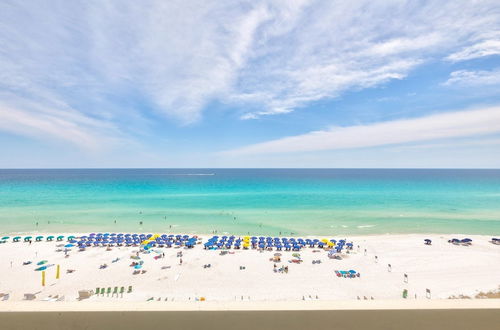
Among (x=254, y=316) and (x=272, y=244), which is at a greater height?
(x=254, y=316)

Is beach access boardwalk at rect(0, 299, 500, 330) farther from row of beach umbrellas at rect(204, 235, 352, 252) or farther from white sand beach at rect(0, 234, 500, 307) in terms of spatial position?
row of beach umbrellas at rect(204, 235, 352, 252)

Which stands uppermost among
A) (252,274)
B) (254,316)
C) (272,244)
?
(254,316)

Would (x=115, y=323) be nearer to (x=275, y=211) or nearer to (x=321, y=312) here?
(x=321, y=312)

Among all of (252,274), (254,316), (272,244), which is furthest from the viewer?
(272,244)

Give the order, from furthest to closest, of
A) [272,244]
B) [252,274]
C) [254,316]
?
[272,244]
[252,274]
[254,316]

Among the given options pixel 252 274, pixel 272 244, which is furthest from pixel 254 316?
pixel 272 244

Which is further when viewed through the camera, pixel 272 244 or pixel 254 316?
pixel 272 244

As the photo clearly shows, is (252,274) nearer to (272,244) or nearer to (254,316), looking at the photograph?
(272,244)

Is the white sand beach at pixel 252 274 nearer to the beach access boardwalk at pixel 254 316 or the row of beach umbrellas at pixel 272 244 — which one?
the row of beach umbrellas at pixel 272 244
